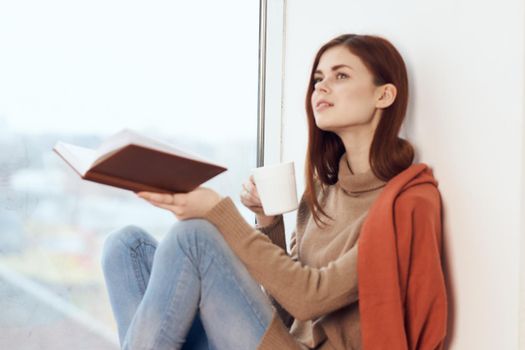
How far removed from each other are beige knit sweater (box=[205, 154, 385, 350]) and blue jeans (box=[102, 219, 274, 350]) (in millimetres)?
29

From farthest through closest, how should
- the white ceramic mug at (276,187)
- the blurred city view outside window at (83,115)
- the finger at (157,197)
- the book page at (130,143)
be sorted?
1. the blurred city view outside window at (83,115)
2. the white ceramic mug at (276,187)
3. the finger at (157,197)
4. the book page at (130,143)

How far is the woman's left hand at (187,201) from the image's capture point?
1.18m

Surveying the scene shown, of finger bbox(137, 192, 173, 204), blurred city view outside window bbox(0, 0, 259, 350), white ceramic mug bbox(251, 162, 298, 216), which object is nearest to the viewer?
finger bbox(137, 192, 173, 204)

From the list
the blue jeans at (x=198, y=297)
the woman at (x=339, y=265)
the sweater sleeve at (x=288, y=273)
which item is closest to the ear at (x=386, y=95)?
the woman at (x=339, y=265)

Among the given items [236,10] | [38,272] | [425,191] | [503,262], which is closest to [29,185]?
[38,272]

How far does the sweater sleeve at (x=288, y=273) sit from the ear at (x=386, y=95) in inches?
13.1

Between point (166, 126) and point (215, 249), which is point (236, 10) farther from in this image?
point (215, 249)

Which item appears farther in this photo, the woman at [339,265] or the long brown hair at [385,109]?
the long brown hair at [385,109]

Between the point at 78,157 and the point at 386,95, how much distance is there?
0.64m

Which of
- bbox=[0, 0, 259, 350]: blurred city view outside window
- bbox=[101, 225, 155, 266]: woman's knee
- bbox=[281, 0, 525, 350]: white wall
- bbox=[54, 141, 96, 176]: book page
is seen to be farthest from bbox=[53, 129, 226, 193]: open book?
bbox=[0, 0, 259, 350]: blurred city view outside window

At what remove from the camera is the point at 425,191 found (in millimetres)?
1276

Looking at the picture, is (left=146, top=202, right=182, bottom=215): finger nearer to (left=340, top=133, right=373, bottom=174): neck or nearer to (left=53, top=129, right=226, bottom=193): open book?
(left=53, top=129, right=226, bottom=193): open book

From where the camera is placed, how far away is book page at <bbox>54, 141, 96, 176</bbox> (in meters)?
1.10

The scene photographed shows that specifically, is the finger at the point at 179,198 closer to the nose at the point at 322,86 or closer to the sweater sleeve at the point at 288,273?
the sweater sleeve at the point at 288,273
